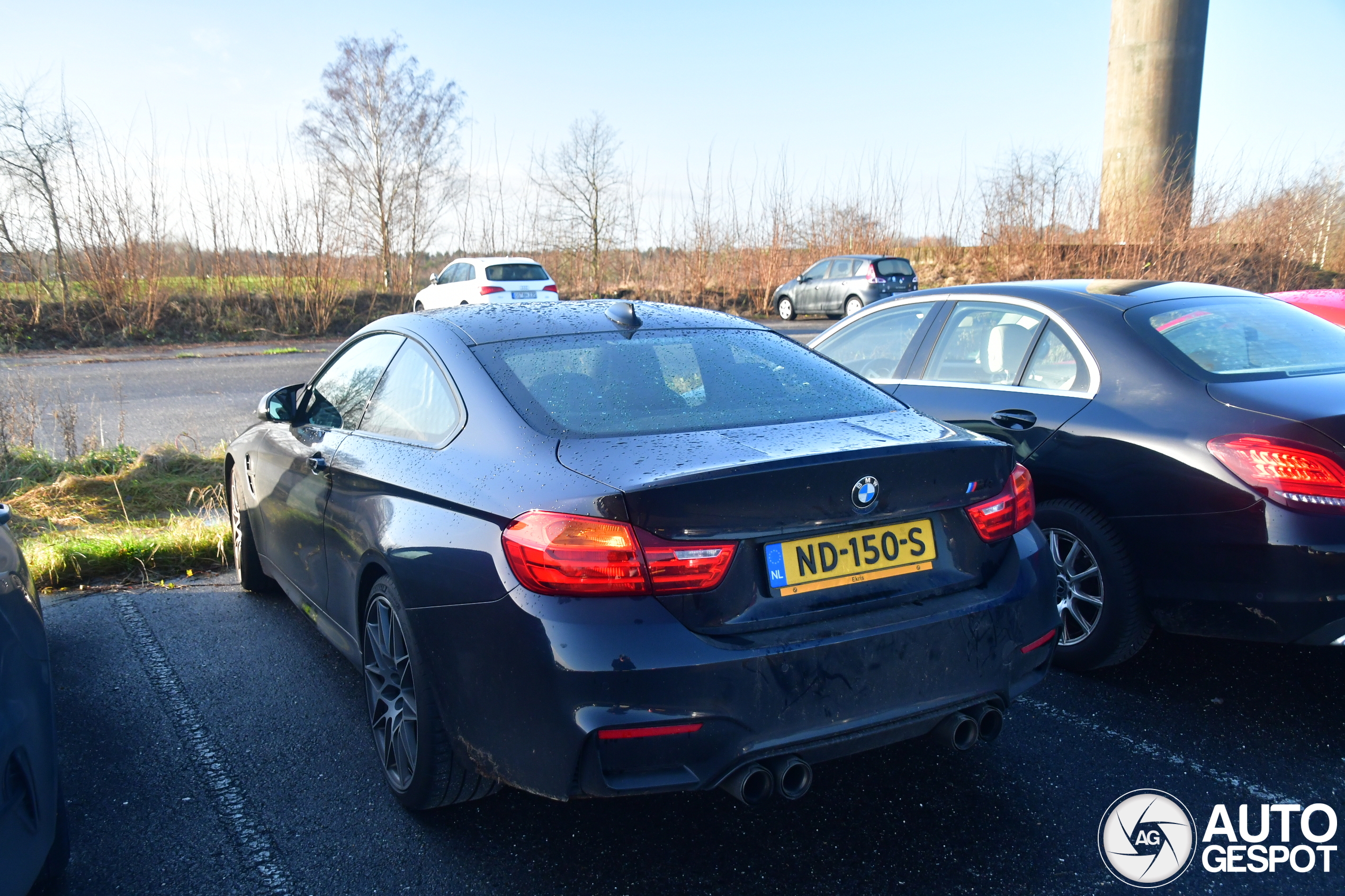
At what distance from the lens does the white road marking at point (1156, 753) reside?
2752 millimetres

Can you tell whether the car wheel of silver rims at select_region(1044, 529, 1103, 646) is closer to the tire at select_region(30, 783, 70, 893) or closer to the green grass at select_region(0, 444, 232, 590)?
the tire at select_region(30, 783, 70, 893)

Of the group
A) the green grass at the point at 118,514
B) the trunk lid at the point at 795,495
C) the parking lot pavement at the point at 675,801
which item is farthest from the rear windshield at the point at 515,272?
the trunk lid at the point at 795,495

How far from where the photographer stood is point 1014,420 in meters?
3.98

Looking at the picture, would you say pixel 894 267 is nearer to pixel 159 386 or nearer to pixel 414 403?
pixel 159 386

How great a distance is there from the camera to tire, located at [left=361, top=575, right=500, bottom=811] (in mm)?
2506

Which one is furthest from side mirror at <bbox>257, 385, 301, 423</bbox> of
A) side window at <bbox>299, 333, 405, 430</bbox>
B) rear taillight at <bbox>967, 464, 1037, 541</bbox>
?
rear taillight at <bbox>967, 464, 1037, 541</bbox>

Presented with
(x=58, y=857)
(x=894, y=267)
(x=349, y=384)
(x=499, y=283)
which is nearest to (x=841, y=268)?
(x=894, y=267)

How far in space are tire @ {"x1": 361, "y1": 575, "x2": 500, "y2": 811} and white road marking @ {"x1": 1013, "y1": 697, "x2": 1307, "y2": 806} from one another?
201 cm

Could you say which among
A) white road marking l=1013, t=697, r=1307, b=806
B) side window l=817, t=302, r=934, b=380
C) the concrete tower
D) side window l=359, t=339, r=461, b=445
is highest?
the concrete tower

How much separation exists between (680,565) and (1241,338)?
2996 millimetres

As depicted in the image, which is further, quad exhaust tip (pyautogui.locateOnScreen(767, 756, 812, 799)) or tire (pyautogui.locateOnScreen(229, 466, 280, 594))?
tire (pyautogui.locateOnScreen(229, 466, 280, 594))

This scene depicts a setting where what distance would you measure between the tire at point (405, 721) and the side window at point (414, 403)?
0.49 m

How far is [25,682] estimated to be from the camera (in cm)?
209

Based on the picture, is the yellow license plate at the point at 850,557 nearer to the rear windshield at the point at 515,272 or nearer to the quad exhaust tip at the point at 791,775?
the quad exhaust tip at the point at 791,775
